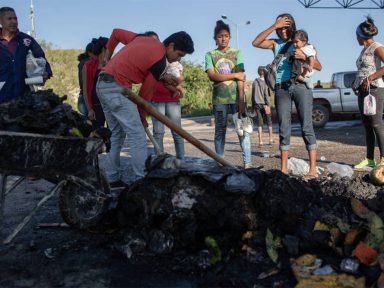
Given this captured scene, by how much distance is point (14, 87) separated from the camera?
5398mm

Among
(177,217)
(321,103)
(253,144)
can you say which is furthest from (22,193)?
(321,103)

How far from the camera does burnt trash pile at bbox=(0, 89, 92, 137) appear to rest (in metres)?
3.64

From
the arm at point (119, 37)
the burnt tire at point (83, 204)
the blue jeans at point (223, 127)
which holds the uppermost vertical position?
the arm at point (119, 37)

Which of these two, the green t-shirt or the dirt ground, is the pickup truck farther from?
the dirt ground

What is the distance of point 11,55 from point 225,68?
2.62 m

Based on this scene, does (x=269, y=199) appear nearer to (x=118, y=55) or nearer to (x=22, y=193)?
(x=118, y=55)

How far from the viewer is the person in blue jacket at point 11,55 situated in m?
5.32

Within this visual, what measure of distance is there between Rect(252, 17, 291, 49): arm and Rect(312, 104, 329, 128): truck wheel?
32.2 ft

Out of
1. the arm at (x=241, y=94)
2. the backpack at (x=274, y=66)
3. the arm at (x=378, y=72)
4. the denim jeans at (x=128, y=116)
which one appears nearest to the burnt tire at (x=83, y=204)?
the denim jeans at (x=128, y=116)

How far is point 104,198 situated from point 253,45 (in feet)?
9.61

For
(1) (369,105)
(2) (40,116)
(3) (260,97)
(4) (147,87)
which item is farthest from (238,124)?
(3) (260,97)

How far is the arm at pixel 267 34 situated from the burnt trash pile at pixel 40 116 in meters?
2.66

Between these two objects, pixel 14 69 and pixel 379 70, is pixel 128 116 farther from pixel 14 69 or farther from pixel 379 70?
pixel 379 70

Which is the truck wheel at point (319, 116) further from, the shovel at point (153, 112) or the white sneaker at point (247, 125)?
the shovel at point (153, 112)
